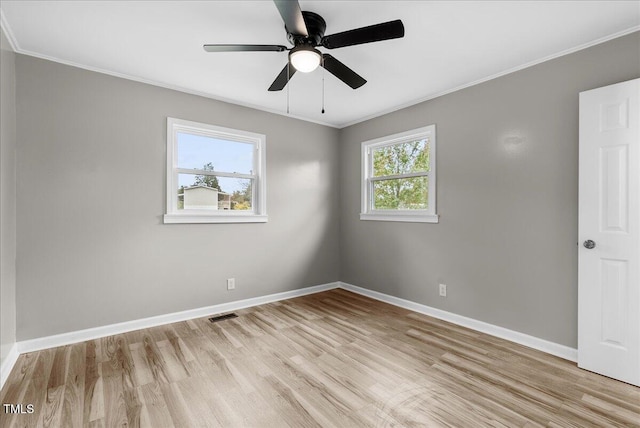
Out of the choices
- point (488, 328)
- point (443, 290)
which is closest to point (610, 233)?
point (488, 328)

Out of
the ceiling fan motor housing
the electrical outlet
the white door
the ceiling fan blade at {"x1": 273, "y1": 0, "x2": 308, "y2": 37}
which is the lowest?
the electrical outlet

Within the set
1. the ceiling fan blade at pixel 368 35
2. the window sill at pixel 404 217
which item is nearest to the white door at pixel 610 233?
the window sill at pixel 404 217

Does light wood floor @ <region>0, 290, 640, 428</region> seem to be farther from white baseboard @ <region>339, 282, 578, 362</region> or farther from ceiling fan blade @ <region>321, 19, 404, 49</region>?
ceiling fan blade @ <region>321, 19, 404, 49</region>

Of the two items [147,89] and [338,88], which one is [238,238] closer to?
[147,89]

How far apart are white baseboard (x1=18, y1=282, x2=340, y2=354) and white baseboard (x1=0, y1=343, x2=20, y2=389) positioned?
0.09 m

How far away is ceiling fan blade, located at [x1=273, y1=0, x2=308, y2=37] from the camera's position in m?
1.51

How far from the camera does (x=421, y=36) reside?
91.0 inches

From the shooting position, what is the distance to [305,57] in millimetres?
1958

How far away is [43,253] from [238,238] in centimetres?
180

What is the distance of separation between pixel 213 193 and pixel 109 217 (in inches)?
42.6

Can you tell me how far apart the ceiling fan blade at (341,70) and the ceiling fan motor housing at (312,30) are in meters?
0.12

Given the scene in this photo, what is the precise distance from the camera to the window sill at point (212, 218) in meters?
3.24

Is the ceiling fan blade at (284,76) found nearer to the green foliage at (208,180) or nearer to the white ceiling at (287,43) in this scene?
the white ceiling at (287,43)

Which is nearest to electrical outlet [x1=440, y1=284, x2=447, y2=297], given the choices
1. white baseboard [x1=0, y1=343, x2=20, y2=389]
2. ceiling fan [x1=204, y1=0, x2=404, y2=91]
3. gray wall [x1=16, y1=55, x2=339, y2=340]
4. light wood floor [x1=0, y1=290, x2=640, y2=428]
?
light wood floor [x1=0, y1=290, x2=640, y2=428]
